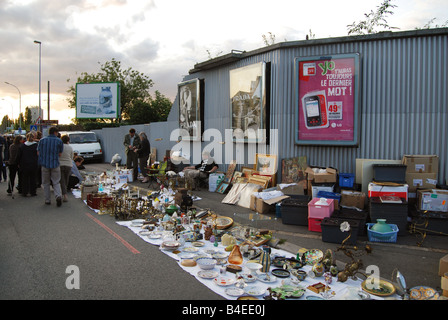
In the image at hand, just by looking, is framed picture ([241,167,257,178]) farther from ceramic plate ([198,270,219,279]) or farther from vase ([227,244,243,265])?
ceramic plate ([198,270,219,279])

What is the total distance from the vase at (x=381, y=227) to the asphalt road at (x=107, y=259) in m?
0.31

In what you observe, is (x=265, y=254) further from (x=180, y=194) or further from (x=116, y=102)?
(x=116, y=102)

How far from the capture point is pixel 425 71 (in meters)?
9.28

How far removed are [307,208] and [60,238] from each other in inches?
215

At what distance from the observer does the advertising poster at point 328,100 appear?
10000mm

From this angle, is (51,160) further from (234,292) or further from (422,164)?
(422,164)

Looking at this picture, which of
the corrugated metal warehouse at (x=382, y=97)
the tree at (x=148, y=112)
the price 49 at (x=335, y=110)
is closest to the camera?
the corrugated metal warehouse at (x=382, y=97)

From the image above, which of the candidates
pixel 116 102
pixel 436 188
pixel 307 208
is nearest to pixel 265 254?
pixel 307 208

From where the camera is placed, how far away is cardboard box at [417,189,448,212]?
8086 mm

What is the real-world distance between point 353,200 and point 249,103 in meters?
5.27

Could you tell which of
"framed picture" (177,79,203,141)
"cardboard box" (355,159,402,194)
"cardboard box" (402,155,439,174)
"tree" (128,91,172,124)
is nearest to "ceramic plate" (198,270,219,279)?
"cardboard box" (355,159,402,194)

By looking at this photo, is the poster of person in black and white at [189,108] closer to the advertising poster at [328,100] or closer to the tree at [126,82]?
the advertising poster at [328,100]

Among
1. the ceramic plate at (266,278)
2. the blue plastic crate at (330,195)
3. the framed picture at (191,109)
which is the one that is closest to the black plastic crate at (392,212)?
the blue plastic crate at (330,195)

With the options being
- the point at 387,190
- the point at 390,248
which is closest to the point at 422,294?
the point at 390,248
